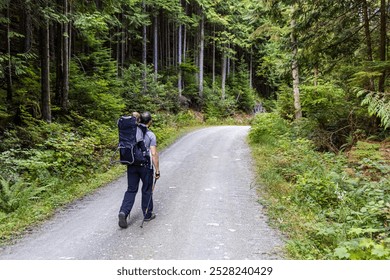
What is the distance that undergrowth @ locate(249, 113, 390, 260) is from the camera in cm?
434

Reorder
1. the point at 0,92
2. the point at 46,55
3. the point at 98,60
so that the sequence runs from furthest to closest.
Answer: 1. the point at 98,60
2. the point at 0,92
3. the point at 46,55

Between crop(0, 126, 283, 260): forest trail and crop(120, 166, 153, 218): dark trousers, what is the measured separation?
1.10 ft

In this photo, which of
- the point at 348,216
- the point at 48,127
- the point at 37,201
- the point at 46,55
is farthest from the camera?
the point at 46,55

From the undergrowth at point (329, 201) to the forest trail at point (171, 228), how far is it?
416 millimetres

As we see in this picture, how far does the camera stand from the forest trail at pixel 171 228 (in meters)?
4.57

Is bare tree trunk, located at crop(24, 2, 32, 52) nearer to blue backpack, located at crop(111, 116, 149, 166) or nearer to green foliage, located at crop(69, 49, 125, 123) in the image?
green foliage, located at crop(69, 49, 125, 123)

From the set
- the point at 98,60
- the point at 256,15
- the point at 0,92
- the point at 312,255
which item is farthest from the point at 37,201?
the point at 98,60

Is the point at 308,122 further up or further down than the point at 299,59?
further down

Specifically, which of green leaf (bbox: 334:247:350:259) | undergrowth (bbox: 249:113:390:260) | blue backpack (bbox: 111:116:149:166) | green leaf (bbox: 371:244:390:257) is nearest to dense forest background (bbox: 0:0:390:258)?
undergrowth (bbox: 249:113:390:260)

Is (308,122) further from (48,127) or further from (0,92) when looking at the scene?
(0,92)

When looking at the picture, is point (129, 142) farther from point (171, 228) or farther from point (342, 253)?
point (342, 253)
